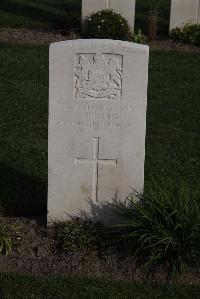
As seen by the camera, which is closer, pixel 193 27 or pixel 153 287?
pixel 153 287

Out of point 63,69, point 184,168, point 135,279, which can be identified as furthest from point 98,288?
point 184,168

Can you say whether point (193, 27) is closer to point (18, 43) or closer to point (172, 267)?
point (18, 43)

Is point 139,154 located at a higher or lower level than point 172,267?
higher

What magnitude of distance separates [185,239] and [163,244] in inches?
7.9

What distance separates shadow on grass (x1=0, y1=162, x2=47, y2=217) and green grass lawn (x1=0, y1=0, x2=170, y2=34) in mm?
8801

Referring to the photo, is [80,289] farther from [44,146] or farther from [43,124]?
[43,124]

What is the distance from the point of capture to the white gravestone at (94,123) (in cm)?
658

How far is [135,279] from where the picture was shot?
253 inches

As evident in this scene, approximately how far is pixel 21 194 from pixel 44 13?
11.0 m

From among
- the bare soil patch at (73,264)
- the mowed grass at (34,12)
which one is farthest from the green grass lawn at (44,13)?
the bare soil patch at (73,264)

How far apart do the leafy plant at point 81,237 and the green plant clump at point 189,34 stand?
30.8 feet

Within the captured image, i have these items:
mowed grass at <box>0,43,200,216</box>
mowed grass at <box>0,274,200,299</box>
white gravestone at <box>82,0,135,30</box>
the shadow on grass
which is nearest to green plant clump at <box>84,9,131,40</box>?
white gravestone at <box>82,0,135,30</box>

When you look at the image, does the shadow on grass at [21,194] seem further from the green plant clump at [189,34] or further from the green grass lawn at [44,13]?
the green grass lawn at [44,13]

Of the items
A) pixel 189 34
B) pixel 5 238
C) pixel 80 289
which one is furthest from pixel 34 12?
pixel 80 289
